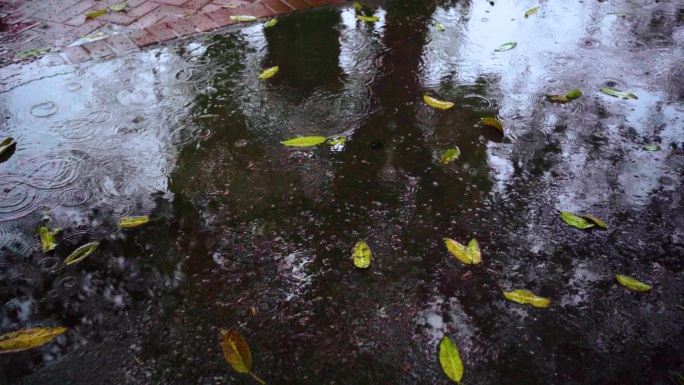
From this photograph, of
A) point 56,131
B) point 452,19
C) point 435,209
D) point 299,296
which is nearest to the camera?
point 299,296

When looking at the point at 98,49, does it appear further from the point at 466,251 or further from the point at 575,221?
the point at 575,221

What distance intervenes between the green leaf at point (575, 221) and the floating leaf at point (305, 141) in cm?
118

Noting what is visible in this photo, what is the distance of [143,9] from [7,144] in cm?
179

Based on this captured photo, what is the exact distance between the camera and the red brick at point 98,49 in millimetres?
3098

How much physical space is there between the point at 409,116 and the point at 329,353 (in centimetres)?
146

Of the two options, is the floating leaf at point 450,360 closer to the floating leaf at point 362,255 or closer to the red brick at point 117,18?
the floating leaf at point 362,255

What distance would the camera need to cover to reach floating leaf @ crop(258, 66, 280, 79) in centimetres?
290

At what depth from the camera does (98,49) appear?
315cm

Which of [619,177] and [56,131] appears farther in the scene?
[56,131]

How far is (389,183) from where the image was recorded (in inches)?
84.7

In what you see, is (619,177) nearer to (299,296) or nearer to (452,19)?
(299,296)

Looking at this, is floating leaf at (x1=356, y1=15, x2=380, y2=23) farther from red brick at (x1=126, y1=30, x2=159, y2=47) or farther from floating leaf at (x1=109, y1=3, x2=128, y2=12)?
floating leaf at (x1=109, y1=3, x2=128, y2=12)

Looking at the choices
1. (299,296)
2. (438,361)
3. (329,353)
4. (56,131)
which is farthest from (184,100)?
(438,361)

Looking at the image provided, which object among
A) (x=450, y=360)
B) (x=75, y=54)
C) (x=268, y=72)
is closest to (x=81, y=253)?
(x=450, y=360)
